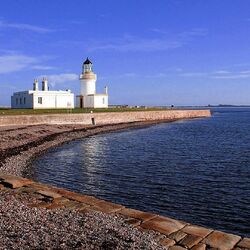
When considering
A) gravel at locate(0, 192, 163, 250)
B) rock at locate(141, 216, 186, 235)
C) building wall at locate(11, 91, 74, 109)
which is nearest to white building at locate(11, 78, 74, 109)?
building wall at locate(11, 91, 74, 109)

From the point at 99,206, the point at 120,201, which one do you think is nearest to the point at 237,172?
the point at 120,201

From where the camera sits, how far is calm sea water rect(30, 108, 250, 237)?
11664mm

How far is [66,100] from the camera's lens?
2544 inches

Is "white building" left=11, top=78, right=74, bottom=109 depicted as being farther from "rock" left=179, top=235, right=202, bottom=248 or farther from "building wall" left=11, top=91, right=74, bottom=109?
"rock" left=179, top=235, right=202, bottom=248

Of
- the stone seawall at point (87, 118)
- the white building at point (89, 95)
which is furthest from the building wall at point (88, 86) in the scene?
the stone seawall at point (87, 118)

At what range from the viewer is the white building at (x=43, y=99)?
60938 millimetres

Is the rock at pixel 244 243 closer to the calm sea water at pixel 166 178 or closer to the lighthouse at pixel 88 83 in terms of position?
the calm sea water at pixel 166 178

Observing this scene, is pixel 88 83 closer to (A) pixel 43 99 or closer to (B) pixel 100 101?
(B) pixel 100 101

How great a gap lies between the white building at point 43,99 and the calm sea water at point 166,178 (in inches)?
1373

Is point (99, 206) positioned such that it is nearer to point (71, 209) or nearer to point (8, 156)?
point (71, 209)

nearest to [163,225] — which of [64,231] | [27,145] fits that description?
[64,231]

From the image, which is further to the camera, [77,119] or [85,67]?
[85,67]

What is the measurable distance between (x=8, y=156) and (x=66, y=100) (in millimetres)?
43436

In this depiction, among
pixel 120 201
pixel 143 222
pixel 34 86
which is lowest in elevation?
pixel 120 201
